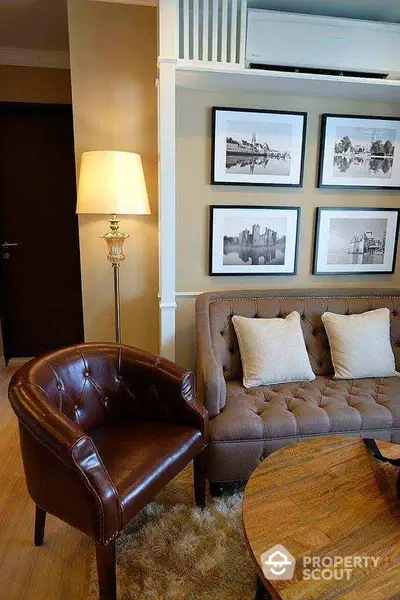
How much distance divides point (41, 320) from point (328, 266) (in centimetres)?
243

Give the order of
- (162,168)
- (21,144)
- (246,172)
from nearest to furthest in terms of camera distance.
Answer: (162,168), (246,172), (21,144)

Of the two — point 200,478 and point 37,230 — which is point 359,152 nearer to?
point 200,478

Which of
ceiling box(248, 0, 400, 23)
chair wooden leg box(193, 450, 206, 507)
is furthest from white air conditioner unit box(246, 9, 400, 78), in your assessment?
chair wooden leg box(193, 450, 206, 507)

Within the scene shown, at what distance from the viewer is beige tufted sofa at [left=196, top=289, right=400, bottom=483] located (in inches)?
69.2

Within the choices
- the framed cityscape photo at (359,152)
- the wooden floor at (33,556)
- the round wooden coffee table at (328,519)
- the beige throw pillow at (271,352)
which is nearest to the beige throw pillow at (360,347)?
the beige throw pillow at (271,352)

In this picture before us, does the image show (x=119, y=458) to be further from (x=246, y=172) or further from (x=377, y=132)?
(x=377, y=132)

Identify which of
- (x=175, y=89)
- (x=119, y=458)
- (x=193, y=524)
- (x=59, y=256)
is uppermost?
(x=175, y=89)

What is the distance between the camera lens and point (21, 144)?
3.18m

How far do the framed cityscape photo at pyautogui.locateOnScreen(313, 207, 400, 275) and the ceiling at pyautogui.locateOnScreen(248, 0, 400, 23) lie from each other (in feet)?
3.55

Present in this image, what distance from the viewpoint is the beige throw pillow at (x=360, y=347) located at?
2.19 m

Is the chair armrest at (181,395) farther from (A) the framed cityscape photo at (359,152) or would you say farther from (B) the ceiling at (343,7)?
(B) the ceiling at (343,7)

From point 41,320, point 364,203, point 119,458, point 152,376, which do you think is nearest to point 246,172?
point 364,203

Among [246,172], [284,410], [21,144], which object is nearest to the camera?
[284,410]
